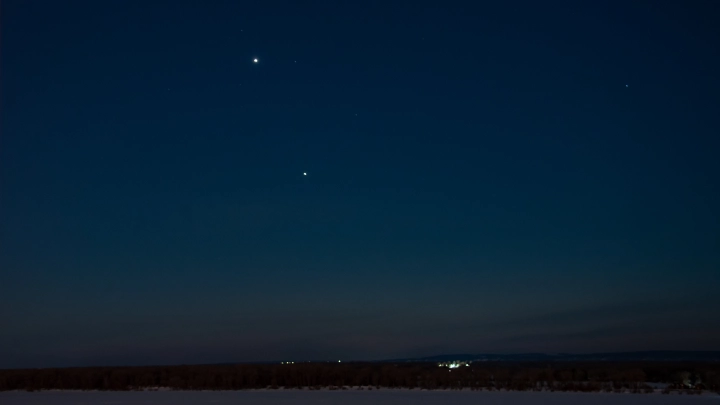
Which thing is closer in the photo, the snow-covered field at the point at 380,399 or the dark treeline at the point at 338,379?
the snow-covered field at the point at 380,399

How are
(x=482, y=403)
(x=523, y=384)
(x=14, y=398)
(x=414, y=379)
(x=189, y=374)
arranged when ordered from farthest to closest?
(x=189, y=374)
(x=414, y=379)
(x=523, y=384)
(x=14, y=398)
(x=482, y=403)

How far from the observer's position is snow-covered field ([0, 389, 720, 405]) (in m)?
21.8

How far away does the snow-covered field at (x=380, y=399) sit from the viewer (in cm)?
2177

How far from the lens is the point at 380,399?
899 inches

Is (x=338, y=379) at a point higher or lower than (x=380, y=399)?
higher

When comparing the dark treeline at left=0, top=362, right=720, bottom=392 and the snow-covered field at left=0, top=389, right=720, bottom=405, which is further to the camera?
the dark treeline at left=0, top=362, right=720, bottom=392

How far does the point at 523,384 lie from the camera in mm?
29562

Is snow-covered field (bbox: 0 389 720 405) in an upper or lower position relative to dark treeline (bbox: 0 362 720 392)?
lower

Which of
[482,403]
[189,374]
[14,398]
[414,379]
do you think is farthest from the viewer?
[189,374]

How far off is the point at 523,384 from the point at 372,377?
6325 mm

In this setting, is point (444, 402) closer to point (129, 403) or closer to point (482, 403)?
point (482, 403)

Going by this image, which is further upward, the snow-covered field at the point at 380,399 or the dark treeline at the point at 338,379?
the dark treeline at the point at 338,379

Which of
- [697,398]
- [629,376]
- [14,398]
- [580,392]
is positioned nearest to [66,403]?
[14,398]

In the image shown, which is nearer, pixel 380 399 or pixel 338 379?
pixel 380 399
